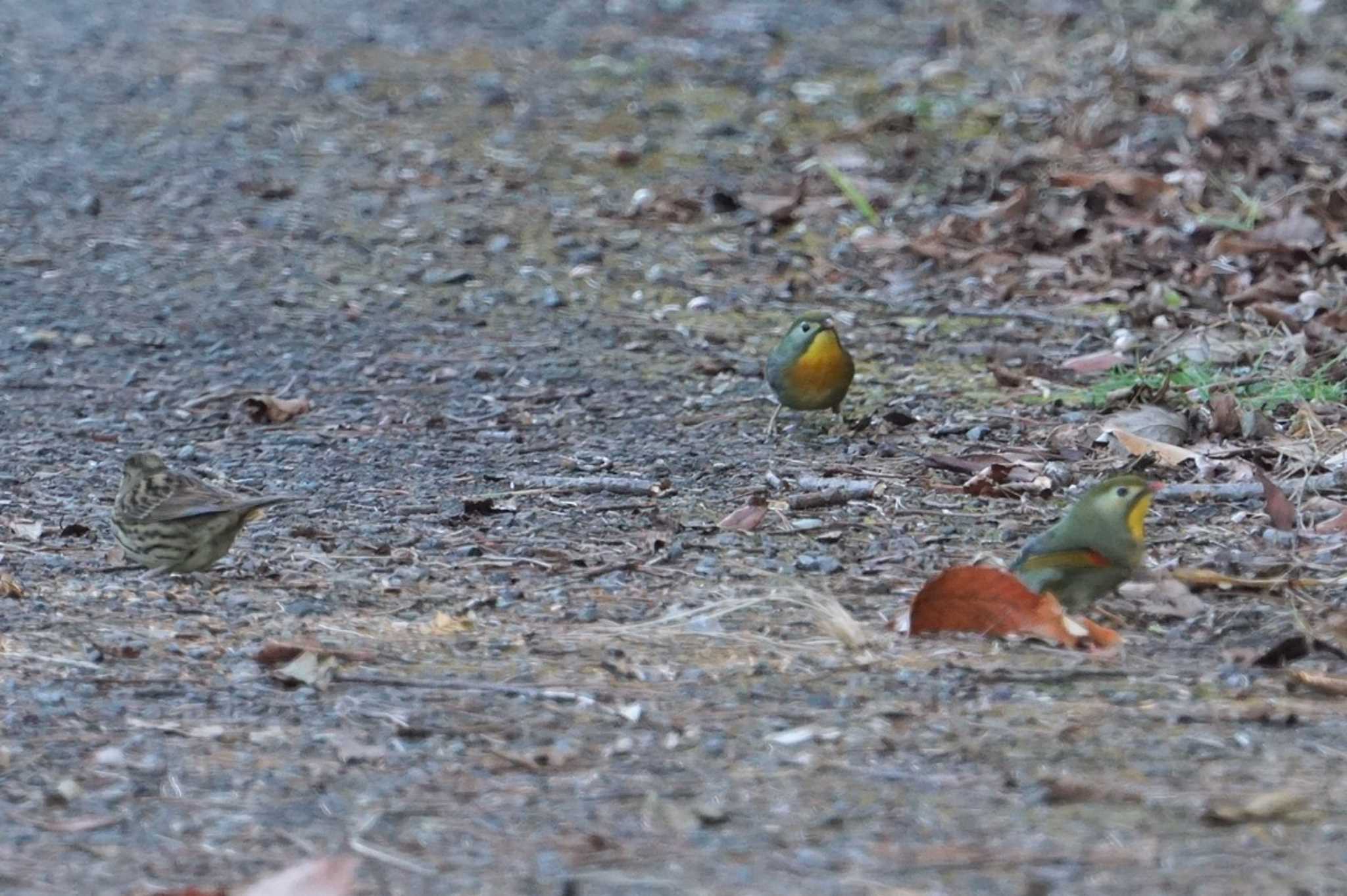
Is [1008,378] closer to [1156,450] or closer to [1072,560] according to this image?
[1156,450]

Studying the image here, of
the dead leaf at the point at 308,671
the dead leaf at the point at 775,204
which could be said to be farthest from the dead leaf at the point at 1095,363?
the dead leaf at the point at 308,671

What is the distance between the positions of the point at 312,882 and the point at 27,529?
2.73 meters

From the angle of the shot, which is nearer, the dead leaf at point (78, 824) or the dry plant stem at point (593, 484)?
the dead leaf at point (78, 824)

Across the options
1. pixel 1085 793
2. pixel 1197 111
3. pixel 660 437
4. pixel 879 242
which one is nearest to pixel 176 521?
pixel 660 437

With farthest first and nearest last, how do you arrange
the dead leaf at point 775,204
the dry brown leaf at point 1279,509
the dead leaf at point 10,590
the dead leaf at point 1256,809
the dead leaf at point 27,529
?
the dead leaf at point 775,204 < the dead leaf at point 27,529 < the dry brown leaf at point 1279,509 < the dead leaf at point 10,590 < the dead leaf at point 1256,809

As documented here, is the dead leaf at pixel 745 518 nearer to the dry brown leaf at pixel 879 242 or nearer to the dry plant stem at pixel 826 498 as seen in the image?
the dry plant stem at pixel 826 498

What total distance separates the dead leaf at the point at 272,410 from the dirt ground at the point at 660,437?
0.14 feet

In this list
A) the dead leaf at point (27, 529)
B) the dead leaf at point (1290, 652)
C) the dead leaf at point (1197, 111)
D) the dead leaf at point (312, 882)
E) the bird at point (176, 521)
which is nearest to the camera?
the dead leaf at point (312, 882)

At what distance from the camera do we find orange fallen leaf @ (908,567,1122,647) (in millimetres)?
4336

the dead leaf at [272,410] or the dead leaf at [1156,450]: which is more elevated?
the dead leaf at [1156,450]

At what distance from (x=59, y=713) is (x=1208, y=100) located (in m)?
7.70

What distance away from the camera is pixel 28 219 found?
9.48 m

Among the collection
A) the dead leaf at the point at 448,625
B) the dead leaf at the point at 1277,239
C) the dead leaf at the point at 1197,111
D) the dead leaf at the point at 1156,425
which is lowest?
the dead leaf at the point at 448,625

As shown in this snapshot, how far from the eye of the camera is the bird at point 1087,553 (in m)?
4.55
